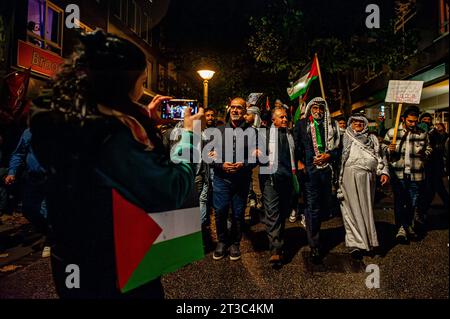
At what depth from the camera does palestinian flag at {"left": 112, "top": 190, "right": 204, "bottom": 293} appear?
1.38 m

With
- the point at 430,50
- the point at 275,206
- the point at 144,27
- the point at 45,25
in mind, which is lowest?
the point at 275,206

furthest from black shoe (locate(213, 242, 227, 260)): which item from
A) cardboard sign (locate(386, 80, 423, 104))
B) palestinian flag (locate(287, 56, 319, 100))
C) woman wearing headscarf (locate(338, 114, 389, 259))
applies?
palestinian flag (locate(287, 56, 319, 100))

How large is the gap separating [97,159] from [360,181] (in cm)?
410

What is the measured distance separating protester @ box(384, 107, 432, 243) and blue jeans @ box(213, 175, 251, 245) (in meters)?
2.68

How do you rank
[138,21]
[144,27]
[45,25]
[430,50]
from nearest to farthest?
[45,25] < [430,50] < [138,21] < [144,27]

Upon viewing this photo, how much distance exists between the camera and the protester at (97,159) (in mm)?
1328

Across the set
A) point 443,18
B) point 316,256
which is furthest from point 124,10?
point 316,256

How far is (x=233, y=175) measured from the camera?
4613 millimetres

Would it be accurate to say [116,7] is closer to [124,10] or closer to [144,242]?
[124,10]

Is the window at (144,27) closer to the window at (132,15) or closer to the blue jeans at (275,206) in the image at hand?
the window at (132,15)

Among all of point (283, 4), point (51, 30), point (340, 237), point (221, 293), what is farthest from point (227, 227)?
point (51, 30)

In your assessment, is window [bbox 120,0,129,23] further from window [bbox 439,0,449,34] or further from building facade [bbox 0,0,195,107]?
window [bbox 439,0,449,34]

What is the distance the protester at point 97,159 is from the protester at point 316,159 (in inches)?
134

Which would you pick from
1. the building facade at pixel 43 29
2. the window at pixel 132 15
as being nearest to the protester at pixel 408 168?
the building facade at pixel 43 29
